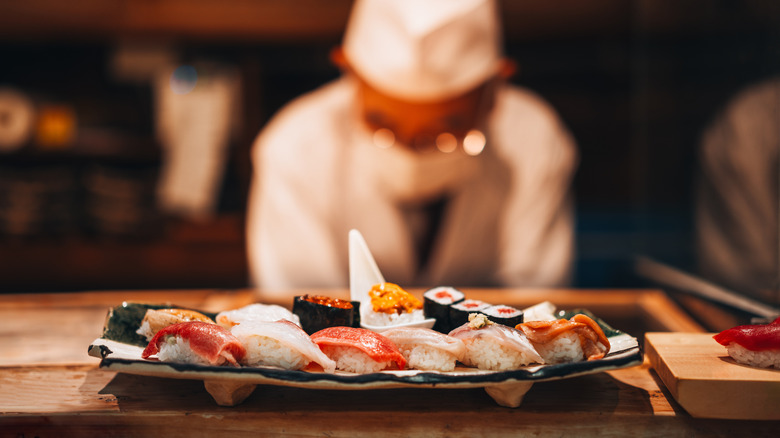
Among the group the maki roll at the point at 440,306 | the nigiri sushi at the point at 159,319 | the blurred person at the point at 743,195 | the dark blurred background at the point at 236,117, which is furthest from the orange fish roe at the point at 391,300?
the dark blurred background at the point at 236,117

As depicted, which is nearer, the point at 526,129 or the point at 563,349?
the point at 563,349

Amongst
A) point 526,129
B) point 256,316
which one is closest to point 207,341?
point 256,316

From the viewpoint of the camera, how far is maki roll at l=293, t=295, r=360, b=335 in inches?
43.1

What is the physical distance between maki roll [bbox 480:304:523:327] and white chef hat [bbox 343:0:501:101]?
1257 millimetres

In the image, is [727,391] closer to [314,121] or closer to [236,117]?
[314,121]

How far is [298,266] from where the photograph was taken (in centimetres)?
299

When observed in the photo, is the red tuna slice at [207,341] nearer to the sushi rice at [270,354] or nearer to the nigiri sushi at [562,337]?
the sushi rice at [270,354]

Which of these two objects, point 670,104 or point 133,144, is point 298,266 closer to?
point 133,144

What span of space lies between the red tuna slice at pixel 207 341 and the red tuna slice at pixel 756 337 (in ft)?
3.15

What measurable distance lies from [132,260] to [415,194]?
2535mm

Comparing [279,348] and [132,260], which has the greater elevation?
[279,348]

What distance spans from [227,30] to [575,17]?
236 cm

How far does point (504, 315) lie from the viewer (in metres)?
1.07

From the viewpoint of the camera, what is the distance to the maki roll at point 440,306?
1.12 m
